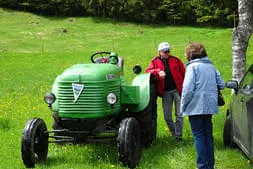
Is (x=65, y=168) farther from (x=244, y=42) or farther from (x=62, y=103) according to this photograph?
(x=244, y=42)

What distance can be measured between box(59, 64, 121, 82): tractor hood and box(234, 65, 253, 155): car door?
2.06m

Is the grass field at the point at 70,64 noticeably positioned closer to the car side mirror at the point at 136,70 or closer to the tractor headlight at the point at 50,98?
the tractor headlight at the point at 50,98

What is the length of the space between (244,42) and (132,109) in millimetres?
4044

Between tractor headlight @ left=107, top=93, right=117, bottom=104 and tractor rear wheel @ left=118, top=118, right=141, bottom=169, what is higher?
tractor headlight @ left=107, top=93, right=117, bottom=104

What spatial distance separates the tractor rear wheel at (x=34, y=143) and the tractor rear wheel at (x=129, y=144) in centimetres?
133

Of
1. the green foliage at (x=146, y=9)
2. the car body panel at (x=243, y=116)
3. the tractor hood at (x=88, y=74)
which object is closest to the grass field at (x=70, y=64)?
the car body panel at (x=243, y=116)

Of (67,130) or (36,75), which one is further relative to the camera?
(36,75)

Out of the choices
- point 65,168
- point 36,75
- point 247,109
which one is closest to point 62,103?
point 65,168

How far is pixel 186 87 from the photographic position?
5945 mm

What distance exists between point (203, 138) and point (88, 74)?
2.04 m

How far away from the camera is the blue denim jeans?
5.98 m

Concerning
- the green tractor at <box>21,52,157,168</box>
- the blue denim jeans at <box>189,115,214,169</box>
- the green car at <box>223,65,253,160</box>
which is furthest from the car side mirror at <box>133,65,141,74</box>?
the blue denim jeans at <box>189,115,214,169</box>

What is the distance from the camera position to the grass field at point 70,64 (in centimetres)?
724

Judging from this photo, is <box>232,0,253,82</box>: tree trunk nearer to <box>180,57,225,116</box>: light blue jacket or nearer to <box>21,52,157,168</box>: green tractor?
<box>21,52,157,168</box>: green tractor
